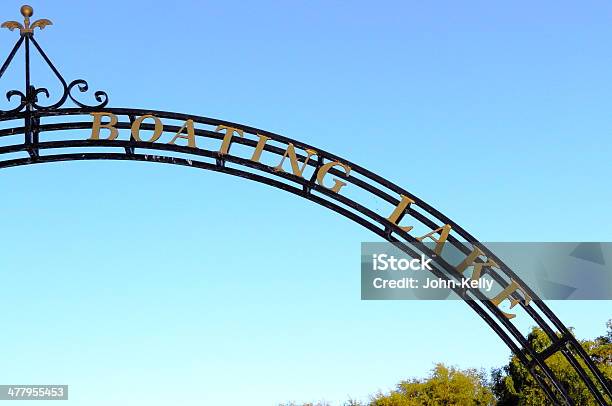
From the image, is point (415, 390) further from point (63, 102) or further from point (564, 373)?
point (63, 102)

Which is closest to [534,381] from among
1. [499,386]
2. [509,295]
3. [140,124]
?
[499,386]

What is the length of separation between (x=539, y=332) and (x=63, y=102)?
140 feet

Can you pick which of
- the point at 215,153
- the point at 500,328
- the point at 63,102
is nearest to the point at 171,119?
the point at 215,153

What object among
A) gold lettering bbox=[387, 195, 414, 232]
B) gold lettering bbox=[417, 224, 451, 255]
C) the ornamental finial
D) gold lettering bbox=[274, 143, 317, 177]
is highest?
the ornamental finial

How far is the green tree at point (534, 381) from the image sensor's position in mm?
44688

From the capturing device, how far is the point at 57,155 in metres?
10.2

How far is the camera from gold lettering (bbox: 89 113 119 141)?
33.1 ft

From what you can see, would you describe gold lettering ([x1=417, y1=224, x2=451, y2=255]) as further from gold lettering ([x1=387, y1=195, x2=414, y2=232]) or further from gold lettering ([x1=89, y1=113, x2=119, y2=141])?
gold lettering ([x1=89, y1=113, x2=119, y2=141])

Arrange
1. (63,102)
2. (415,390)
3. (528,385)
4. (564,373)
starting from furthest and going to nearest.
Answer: (415,390)
(528,385)
(564,373)
(63,102)

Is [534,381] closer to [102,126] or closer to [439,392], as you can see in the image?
[439,392]

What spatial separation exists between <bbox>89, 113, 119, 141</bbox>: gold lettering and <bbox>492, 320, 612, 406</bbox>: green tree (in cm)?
3616

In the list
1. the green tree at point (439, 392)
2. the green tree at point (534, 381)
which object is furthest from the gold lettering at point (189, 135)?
the green tree at point (439, 392)

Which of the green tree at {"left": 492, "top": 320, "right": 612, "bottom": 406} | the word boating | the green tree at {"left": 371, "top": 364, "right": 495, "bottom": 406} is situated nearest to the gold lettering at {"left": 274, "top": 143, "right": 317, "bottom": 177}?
the word boating

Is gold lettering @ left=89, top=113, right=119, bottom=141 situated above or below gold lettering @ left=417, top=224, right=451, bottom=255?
above
